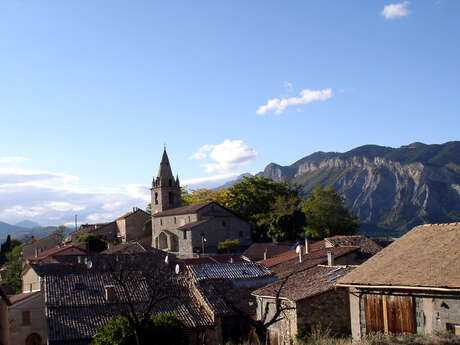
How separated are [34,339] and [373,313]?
20.0m

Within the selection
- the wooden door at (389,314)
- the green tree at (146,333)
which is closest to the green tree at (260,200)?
the wooden door at (389,314)

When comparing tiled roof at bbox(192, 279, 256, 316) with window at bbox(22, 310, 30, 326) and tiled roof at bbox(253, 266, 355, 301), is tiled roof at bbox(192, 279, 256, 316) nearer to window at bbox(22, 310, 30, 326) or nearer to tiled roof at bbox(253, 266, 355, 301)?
tiled roof at bbox(253, 266, 355, 301)

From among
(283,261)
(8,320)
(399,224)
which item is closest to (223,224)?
(283,261)

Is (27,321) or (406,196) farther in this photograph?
(406,196)

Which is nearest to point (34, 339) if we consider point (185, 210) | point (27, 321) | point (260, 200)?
point (27, 321)

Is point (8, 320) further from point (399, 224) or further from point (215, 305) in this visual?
point (399, 224)

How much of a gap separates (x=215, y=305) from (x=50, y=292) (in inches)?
350

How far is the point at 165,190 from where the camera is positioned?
2879 inches

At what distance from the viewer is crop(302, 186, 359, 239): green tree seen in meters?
59.2

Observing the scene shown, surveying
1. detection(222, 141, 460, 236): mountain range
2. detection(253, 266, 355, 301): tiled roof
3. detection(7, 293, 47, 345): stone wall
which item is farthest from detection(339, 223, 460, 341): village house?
detection(222, 141, 460, 236): mountain range

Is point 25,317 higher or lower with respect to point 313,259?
lower

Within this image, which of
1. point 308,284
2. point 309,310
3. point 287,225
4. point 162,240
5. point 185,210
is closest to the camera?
point 309,310

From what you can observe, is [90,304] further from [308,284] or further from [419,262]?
[419,262]

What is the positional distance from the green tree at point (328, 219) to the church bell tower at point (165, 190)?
21.3 metres
